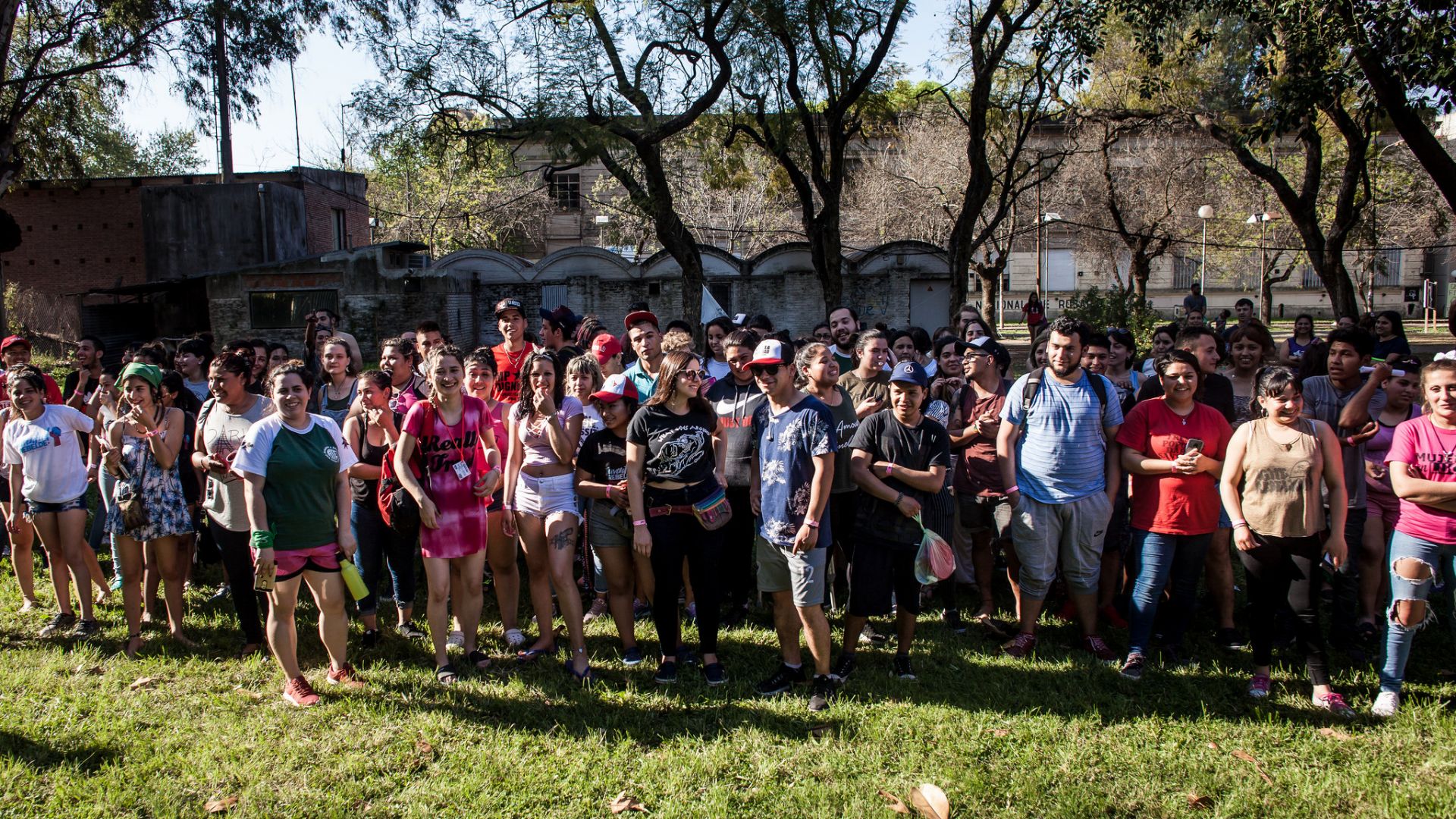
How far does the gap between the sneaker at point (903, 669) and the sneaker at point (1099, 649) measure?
41.8 inches

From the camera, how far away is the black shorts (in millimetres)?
4730

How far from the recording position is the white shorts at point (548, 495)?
486 cm

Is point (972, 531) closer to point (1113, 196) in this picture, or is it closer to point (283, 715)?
point (283, 715)

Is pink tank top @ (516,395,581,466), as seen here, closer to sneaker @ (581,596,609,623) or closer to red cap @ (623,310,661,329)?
sneaker @ (581,596,609,623)

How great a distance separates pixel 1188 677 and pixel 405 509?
4269 millimetres

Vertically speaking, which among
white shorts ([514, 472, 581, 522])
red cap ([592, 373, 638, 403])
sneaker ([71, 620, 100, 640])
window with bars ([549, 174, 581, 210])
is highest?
window with bars ([549, 174, 581, 210])

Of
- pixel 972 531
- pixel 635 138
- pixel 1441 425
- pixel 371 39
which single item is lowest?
pixel 972 531

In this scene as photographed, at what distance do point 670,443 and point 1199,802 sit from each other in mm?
2777

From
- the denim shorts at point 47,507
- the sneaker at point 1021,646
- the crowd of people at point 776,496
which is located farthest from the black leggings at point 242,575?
the sneaker at point 1021,646

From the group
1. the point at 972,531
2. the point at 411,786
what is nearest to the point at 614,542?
the point at 411,786

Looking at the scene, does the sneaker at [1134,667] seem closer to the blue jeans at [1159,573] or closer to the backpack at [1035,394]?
the blue jeans at [1159,573]

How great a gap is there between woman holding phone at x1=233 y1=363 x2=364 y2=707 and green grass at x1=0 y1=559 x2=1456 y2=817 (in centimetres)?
45

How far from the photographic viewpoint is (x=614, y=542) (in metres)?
4.91

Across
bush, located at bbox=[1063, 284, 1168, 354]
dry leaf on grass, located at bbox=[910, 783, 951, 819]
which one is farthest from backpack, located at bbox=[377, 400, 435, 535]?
bush, located at bbox=[1063, 284, 1168, 354]
